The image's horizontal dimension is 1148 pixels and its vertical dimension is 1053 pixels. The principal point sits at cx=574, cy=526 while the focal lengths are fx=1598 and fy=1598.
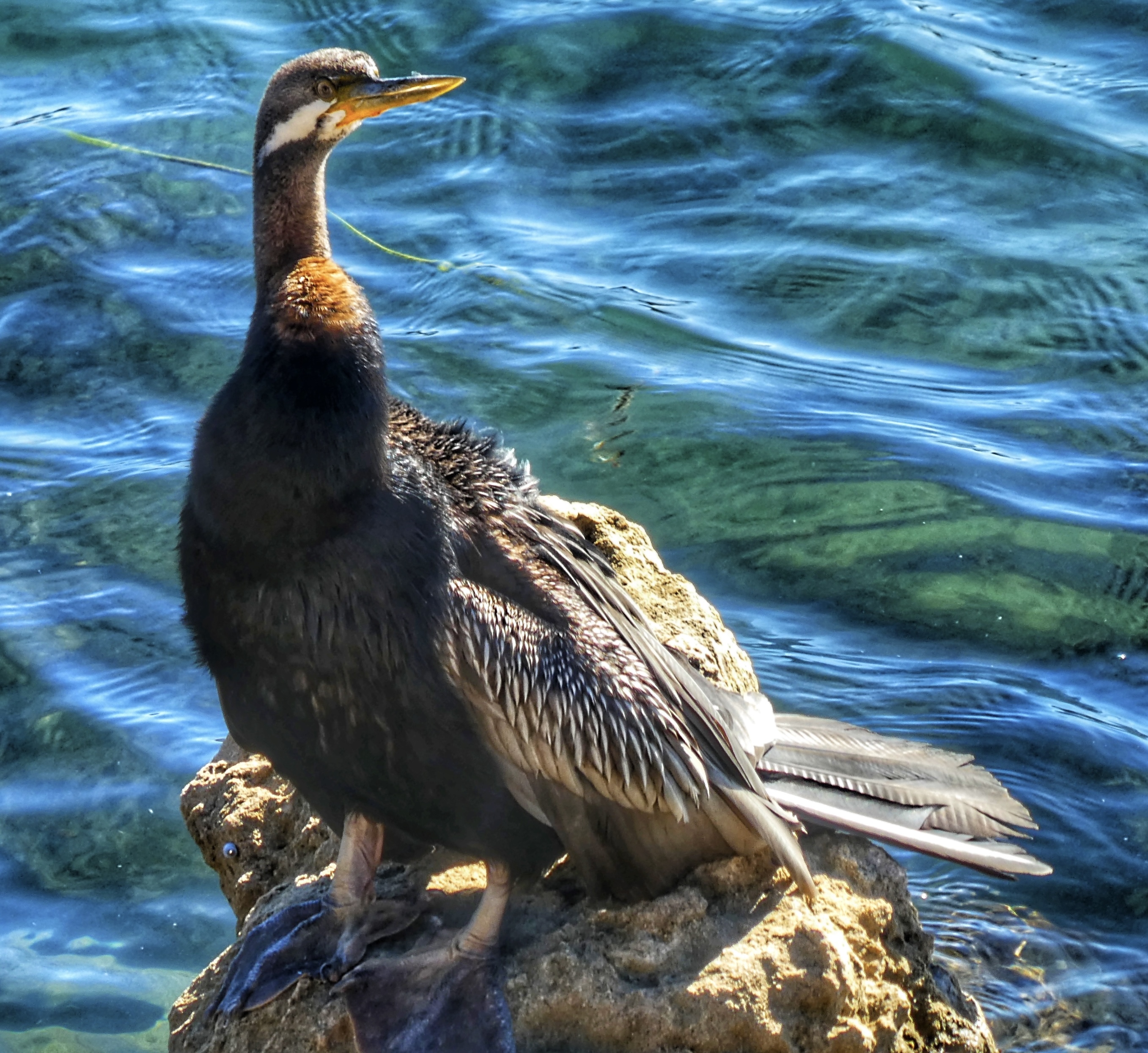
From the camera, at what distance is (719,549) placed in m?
8.53

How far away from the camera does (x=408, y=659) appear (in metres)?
4.29

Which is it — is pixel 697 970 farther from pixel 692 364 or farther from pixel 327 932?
pixel 692 364

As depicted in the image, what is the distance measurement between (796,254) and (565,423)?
2397 millimetres

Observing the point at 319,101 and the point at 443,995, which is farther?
the point at 319,101

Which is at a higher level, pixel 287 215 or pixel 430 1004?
pixel 287 215

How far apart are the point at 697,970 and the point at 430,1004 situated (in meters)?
0.73

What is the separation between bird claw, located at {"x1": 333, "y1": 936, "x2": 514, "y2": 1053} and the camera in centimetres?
424

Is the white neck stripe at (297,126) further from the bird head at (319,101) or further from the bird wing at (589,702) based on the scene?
the bird wing at (589,702)

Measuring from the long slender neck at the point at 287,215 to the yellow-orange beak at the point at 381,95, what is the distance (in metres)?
0.18

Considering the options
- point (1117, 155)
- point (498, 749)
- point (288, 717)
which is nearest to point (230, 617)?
point (288, 717)

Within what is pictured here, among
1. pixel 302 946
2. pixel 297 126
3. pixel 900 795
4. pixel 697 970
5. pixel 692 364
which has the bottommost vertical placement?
pixel 692 364

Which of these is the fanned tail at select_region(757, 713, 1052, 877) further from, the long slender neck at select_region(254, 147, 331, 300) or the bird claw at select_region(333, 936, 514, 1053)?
the long slender neck at select_region(254, 147, 331, 300)

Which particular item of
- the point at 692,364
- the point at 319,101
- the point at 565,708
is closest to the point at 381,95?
the point at 319,101

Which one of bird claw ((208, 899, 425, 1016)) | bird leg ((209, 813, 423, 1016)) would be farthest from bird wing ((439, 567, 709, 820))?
bird claw ((208, 899, 425, 1016))
